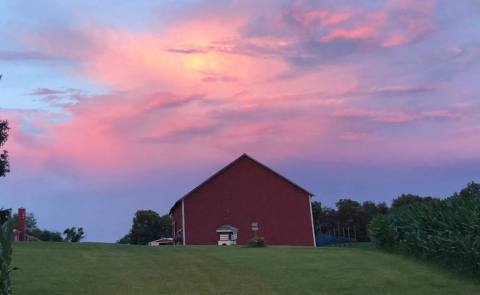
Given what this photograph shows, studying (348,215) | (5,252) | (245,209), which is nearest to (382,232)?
(5,252)

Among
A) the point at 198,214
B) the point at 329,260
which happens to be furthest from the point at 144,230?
the point at 329,260

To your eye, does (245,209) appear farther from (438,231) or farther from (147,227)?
(147,227)

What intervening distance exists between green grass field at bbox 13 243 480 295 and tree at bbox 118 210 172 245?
8015cm

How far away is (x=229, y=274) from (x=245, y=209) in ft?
119

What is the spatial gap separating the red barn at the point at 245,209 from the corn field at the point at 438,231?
2659 cm

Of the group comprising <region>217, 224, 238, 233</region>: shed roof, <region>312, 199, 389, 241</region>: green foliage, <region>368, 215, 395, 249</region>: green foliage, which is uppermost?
<region>312, 199, 389, 241</region>: green foliage

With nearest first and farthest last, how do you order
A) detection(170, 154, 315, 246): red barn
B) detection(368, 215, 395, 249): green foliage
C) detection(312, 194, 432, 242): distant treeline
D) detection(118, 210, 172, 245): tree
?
detection(368, 215, 395, 249): green foliage → detection(170, 154, 315, 246): red barn → detection(312, 194, 432, 242): distant treeline → detection(118, 210, 172, 245): tree

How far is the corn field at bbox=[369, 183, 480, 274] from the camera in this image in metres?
18.0

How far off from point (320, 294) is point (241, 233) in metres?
38.6

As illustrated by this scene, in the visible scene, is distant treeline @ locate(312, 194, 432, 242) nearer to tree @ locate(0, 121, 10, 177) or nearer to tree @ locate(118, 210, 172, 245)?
tree @ locate(118, 210, 172, 245)

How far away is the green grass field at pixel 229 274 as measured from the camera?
15.7 metres

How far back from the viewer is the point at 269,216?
5469 centimetres

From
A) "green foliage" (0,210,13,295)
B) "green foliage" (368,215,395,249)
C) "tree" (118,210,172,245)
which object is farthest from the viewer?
"tree" (118,210,172,245)

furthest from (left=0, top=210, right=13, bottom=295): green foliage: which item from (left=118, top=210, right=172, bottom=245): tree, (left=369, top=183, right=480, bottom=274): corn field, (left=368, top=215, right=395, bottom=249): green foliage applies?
(left=118, top=210, right=172, bottom=245): tree
